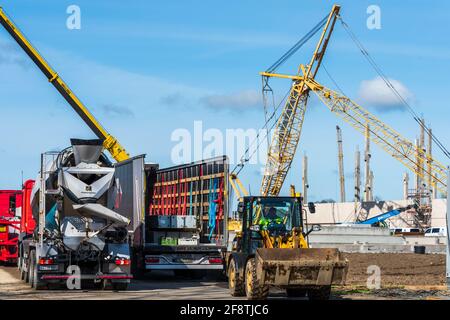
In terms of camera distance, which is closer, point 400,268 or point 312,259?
point 312,259

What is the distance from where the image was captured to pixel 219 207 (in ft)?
82.0

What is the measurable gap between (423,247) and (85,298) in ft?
99.9

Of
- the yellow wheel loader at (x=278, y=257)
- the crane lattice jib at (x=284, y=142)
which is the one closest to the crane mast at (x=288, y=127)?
the crane lattice jib at (x=284, y=142)

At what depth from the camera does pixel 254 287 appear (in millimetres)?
18078

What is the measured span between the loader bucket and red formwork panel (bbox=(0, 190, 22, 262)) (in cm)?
1774

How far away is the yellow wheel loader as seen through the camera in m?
17.7

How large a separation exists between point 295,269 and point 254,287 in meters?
1.03

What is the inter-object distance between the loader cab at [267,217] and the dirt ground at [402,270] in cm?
487

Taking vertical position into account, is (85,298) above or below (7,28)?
below

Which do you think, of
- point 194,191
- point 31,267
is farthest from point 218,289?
point 31,267

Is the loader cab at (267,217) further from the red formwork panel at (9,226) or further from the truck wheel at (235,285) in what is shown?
the red formwork panel at (9,226)

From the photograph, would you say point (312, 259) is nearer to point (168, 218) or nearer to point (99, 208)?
point (99, 208)

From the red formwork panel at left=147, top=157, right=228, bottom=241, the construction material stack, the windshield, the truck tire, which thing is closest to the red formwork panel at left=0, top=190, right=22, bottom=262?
the red formwork panel at left=147, top=157, right=228, bottom=241
